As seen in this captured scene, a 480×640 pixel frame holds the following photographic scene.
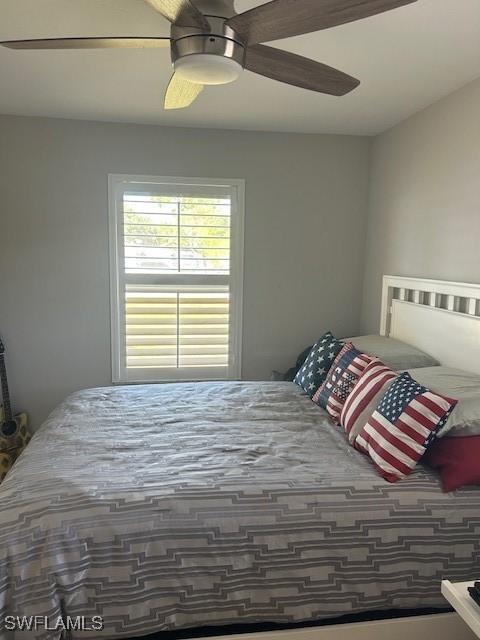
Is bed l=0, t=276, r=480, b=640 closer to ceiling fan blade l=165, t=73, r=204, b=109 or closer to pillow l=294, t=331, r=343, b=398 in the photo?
pillow l=294, t=331, r=343, b=398

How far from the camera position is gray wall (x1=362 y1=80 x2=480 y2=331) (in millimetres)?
2367

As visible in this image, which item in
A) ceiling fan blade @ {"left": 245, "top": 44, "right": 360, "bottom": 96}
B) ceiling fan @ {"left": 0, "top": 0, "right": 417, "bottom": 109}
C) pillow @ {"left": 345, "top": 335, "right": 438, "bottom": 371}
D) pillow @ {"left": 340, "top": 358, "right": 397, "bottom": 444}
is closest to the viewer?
ceiling fan @ {"left": 0, "top": 0, "right": 417, "bottom": 109}

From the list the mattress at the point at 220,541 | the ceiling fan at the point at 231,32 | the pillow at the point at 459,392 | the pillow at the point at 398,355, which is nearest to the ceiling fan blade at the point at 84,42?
the ceiling fan at the point at 231,32

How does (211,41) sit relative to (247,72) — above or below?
below

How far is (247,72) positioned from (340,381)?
159 centimetres

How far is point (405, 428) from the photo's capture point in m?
1.74

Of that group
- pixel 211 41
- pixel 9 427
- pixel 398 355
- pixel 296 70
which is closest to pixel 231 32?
pixel 211 41

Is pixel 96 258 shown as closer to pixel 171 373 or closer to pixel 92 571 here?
pixel 171 373

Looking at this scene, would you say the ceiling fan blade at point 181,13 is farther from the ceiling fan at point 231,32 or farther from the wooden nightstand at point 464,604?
the wooden nightstand at point 464,604

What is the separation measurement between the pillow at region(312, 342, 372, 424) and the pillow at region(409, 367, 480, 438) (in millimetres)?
277

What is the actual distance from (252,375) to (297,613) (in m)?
2.15

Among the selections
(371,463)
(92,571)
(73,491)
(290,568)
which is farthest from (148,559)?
(371,463)

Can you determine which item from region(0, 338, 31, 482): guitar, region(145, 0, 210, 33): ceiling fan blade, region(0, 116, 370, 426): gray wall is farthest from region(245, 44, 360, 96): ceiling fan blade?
region(0, 338, 31, 482): guitar

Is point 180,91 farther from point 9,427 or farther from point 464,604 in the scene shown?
point 9,427
